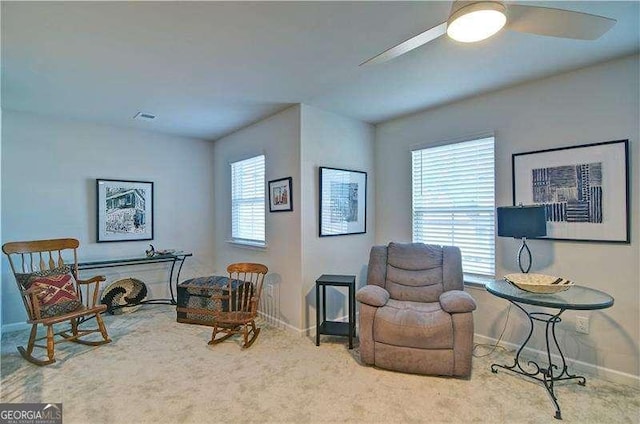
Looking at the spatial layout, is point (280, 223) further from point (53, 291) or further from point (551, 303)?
point (551, 303)

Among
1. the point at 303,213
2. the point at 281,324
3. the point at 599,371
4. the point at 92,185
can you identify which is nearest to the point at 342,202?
the point at 303,213

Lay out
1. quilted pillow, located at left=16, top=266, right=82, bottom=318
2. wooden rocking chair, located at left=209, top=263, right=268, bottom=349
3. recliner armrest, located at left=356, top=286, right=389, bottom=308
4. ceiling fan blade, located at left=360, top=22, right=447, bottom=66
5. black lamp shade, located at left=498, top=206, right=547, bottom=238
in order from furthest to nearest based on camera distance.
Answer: wooden rocking chair, located at left=209, top=263, right=268, bottom=349, quilted pillow, located at left=16, top=266, right=82, bottom=318, recliner armrest, located at left=356, top=286, right=389, bottom=308, black lamp shade, located at left=498, top=206, right=547, bottom=238, ceiling fan blade, located at left=360, top=22, right=447, bottom=66

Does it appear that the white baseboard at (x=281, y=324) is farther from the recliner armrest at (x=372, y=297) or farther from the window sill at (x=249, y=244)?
the recliner armrest at (x=372, y=297)

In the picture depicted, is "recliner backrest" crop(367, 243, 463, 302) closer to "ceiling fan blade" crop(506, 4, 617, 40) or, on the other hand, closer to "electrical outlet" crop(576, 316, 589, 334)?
"electrical outlet" crop(576, 316, 589, 334)

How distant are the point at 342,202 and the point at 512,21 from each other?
2.36 m

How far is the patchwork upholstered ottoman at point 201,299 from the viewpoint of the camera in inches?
135

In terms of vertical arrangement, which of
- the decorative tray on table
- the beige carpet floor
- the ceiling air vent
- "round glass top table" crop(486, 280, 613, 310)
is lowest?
the beige carpet floor

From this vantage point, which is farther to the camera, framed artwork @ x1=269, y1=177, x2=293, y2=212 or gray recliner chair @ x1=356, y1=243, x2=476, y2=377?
framed artwork @ x1=269, y1=177, x2=293, y2=212

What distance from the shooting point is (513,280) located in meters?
2.30

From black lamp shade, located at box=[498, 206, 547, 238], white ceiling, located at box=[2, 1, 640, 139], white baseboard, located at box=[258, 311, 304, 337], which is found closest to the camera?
white ceiling, located at box=[2, 1, 640, 139]

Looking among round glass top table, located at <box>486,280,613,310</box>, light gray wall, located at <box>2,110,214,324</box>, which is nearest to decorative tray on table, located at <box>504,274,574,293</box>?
round glass top table, located at <box>486,280,613,310</box>

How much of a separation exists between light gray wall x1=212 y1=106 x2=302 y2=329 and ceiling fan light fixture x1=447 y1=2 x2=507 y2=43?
1954 mm

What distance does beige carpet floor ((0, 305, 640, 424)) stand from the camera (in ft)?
6.40

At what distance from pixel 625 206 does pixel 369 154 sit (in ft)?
7.87
